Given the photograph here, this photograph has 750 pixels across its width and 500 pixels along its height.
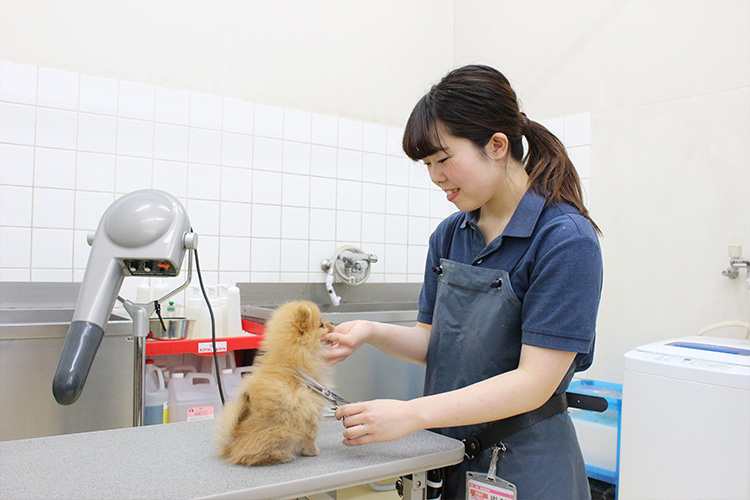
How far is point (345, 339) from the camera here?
1.27 metres

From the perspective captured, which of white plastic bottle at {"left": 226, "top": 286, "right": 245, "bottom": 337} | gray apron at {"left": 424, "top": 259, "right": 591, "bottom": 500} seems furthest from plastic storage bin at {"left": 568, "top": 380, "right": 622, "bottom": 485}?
white plastic bottle at {"left": 226, "top": 286, "right": 245, "bottom": 337}

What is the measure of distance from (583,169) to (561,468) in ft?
6.83

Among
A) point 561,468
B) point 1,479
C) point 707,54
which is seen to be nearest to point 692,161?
point 707,54

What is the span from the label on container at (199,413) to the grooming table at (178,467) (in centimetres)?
A: 85

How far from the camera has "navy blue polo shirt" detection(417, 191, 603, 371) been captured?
3.41 ft

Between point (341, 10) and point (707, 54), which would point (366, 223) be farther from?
point (707, 54)

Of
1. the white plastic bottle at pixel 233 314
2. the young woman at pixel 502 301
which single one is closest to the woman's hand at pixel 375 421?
the young woman at pixel 502 301

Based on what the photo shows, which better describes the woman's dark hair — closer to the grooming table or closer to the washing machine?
the grooming table

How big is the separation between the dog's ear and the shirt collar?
1.53 ft

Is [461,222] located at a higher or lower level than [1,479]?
higher

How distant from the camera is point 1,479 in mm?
838

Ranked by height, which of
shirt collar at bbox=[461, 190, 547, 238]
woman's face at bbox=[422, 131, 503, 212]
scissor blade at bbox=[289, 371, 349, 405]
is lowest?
scissor blade at bbox=[289, 371, 349, 405]

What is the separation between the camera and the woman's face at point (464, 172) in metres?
1.19

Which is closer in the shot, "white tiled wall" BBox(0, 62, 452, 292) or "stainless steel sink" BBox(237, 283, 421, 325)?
"white tiled wall" BBox(0, 62, 452, 292)
